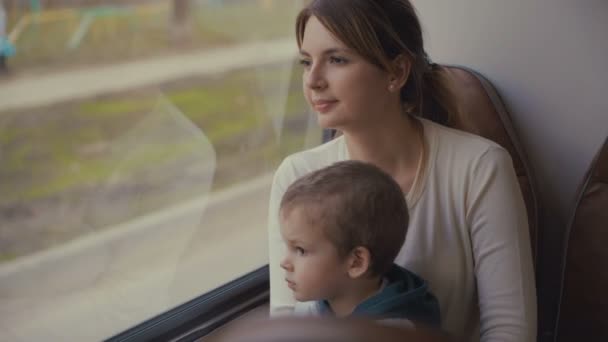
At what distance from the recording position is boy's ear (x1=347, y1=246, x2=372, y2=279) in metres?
1.05

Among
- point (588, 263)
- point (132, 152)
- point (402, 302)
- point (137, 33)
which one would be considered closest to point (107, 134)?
point (132, 152)

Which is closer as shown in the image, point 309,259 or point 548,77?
point 309,259

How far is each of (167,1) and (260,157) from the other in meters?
0.53

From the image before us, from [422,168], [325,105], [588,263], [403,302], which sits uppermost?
[325,105]

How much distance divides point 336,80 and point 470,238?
14.7 inches

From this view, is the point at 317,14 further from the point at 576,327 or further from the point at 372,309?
the point at 576,327

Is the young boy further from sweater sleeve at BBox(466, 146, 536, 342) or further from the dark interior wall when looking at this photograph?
the dark interior wall

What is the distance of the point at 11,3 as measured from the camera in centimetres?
103

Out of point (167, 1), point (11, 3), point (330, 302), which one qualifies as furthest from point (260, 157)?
point (11, 3)

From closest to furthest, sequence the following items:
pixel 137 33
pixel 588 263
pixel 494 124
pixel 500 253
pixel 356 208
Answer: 1. pixel 356 208
2. pixel 500 253
3. pixel 137 33
4. pixel 588 263
5. pixel 494 124

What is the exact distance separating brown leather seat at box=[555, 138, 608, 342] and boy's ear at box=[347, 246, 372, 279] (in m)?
0.63

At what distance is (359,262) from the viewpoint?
106cm

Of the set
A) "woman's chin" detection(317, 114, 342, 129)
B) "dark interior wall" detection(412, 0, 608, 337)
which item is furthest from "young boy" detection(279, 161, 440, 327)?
"dark interior wall" detection(412, 0, 608, 337)

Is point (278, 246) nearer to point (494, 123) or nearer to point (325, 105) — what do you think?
point (325, 105)
